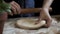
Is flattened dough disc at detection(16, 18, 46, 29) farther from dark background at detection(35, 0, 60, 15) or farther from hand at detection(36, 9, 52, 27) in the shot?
dark background at detection(35, 0, 60, 15)

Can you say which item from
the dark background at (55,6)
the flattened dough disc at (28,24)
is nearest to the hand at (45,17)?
the flattened dough disc at (28,24)

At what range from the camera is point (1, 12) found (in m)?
0.65

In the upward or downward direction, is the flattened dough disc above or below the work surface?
above

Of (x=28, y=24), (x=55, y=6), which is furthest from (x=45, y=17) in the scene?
(x=55, y=6)

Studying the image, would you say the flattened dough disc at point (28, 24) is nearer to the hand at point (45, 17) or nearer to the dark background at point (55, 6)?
the hand at point (45, 17)

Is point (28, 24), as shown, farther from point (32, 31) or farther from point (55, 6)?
point (55, 6)

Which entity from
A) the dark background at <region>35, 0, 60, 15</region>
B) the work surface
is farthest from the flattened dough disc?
the dark background at <region>35, 0, 60, 15</region>

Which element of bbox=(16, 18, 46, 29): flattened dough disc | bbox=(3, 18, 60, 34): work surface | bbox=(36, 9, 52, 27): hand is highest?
bbox=(36, 9, 52, 27): hand

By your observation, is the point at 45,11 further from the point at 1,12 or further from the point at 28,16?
the point at 1,12

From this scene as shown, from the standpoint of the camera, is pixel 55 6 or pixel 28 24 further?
pixel 55 6

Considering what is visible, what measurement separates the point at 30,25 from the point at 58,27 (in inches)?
6.0

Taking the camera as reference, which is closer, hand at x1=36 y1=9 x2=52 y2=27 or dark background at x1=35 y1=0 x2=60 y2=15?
hand at x1=36 y1=9 x2=52 y2=27

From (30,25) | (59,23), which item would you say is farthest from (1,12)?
(59,23)

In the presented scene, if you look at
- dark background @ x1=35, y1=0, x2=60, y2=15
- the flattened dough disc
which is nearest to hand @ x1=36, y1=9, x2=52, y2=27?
the flattened dough disc
